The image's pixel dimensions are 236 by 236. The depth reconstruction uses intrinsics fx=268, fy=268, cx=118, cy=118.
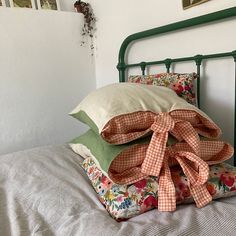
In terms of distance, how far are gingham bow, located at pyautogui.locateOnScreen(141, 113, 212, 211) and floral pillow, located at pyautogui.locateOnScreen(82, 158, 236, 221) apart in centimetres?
2

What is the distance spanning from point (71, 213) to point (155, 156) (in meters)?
0.28

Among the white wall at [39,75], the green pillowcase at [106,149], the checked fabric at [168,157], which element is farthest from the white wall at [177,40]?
the green pillowcase at [106,149]

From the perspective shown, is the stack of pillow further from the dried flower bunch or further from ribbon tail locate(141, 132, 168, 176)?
the dried flower bunch

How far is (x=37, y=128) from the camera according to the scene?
176 cm

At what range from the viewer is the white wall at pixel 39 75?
1625 millimetres

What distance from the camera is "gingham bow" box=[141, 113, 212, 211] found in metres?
0.74

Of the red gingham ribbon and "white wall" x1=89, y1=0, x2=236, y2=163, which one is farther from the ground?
"white wall" x1=89, y1=0, x2=236, y2=163

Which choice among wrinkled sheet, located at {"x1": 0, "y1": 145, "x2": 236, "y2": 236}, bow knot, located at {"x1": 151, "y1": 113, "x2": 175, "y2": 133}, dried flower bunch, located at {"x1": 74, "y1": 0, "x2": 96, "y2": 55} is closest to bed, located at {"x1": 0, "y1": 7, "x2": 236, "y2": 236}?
wrinkled sheet, located at {"x1": 0, "y1": 145, "x2": 236, "y2": 236}

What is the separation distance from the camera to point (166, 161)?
774 mm

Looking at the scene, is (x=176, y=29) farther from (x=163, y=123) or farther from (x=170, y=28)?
(x=163, y=123)

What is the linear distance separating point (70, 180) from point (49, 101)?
93 centimetres

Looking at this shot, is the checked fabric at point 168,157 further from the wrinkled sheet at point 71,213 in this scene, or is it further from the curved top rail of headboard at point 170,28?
the curved top rail of headboard at point 170,28

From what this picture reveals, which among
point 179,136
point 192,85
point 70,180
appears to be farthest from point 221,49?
point 70,180

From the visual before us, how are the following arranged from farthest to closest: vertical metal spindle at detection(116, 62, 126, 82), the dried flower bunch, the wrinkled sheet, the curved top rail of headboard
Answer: the dried flower bunch < vertical metal spindle at detection(116, 62, 126, 82) < the curved top rail of headboard < the wrinkled sheet
